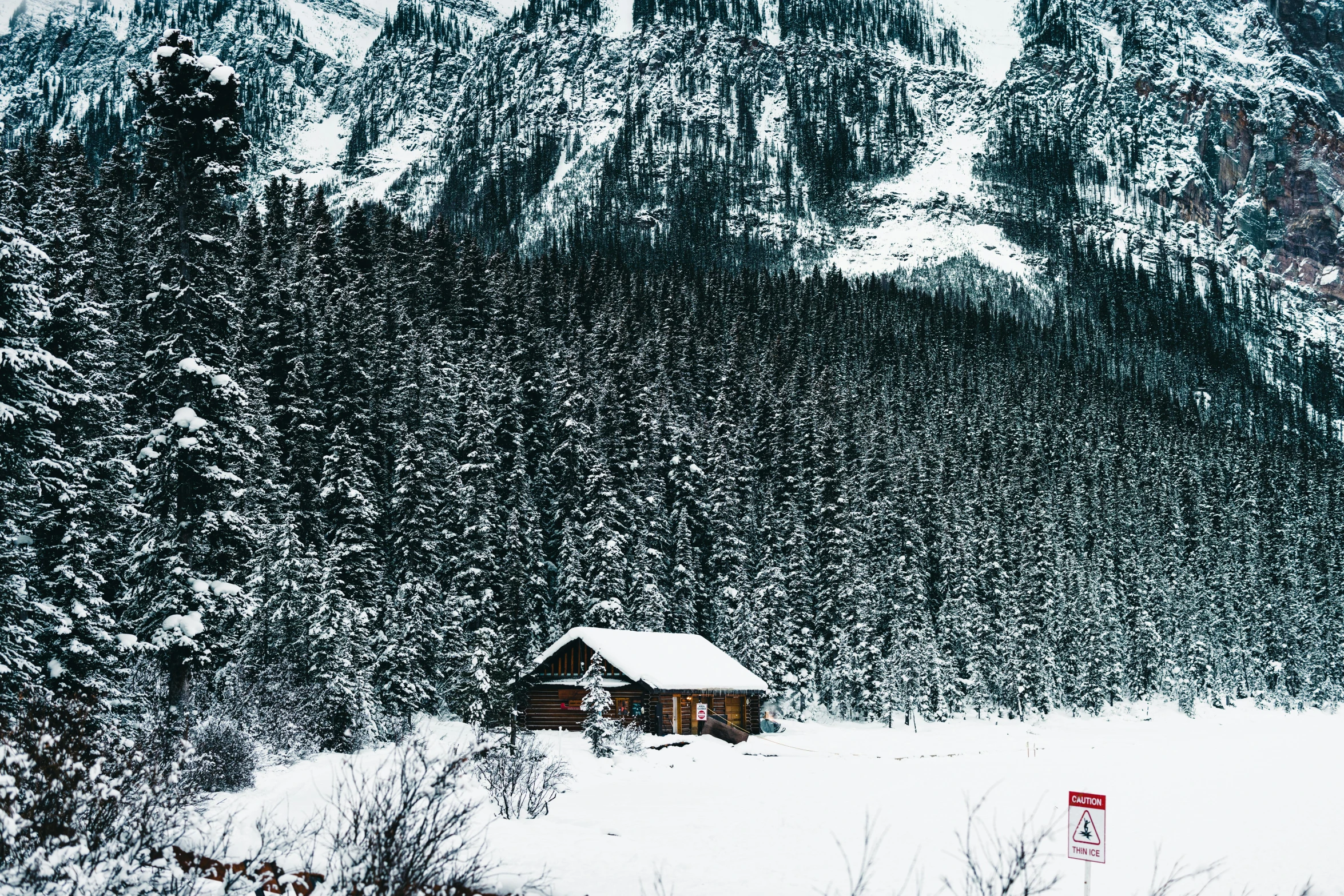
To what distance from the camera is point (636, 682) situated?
37.6 metres

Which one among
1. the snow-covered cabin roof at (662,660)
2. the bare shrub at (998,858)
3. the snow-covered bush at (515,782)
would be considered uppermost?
the snow-covered cabin roof at (662,660)

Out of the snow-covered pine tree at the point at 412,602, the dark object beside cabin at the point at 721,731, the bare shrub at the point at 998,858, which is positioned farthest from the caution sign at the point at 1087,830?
the dark object beside cabin at the point at 721,731

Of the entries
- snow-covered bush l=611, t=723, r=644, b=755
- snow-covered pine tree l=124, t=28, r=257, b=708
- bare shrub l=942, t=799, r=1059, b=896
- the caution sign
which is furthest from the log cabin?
the caution sign

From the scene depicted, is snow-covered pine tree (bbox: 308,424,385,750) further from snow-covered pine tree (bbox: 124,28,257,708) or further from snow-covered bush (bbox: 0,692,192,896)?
snow-covered bush (bbox: 0,692,192,896)

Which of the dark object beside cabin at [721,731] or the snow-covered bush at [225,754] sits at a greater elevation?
the snow-covered bush at [225,754]

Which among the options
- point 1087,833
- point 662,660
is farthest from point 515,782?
point 662,660

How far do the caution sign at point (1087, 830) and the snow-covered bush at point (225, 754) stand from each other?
49.2 feet

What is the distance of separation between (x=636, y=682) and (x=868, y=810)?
2390 centimetres

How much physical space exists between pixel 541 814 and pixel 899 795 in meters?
11.9

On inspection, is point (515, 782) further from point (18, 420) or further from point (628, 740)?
point (628, 740)

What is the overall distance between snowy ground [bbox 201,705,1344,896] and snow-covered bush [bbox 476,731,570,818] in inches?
22.2

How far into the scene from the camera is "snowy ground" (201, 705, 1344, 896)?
13734 millimetres

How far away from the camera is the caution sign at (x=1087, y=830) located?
12.1m

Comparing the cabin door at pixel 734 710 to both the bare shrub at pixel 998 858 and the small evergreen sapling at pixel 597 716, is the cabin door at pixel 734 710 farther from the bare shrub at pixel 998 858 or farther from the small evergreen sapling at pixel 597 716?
the bare shrub at pixel 998 858
